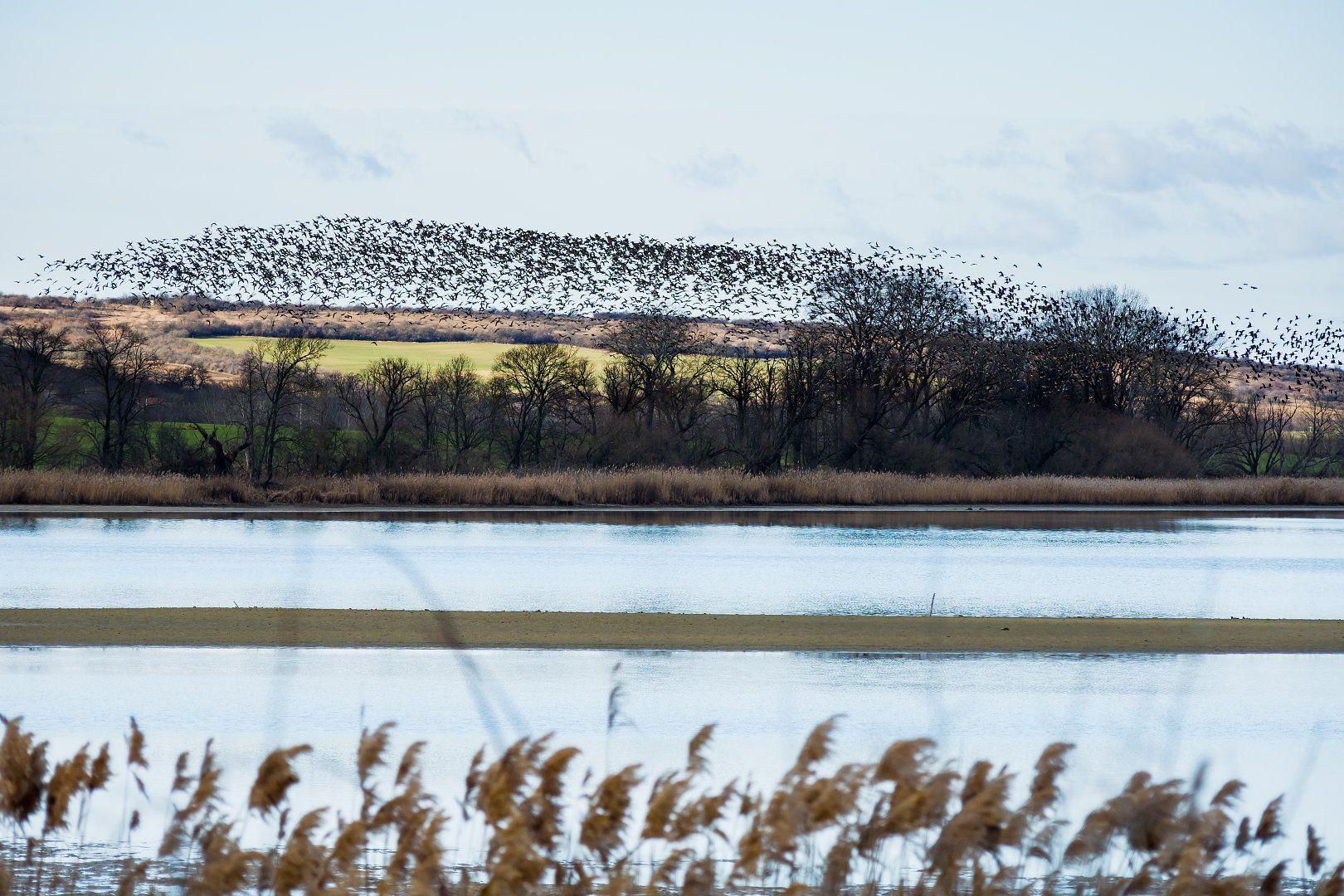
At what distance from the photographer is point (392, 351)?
308ft

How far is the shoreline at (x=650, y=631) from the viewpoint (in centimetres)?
1670

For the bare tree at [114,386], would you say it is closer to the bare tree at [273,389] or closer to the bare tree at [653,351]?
the bare tree at [273,389]

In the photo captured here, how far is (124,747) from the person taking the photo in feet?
34.9

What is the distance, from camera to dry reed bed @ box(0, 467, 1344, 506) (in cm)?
4725

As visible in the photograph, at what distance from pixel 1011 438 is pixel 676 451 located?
755 inches

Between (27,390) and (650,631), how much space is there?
52.5m

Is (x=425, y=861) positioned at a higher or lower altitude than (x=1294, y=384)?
lower

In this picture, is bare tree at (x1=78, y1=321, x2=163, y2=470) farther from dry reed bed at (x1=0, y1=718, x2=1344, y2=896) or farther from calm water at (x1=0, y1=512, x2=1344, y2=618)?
dry reed bed at (x1=0, y1=718, x2=1344, y2=896)

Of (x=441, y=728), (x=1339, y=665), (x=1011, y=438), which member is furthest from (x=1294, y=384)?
(x=441, y=728)

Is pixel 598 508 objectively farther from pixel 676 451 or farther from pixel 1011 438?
pixel 1011 438

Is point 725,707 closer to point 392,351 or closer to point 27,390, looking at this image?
point 27,390

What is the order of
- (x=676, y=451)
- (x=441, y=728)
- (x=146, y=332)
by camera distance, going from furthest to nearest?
(x=146, y=332), (x=676, y=451), (x=441, y=728)

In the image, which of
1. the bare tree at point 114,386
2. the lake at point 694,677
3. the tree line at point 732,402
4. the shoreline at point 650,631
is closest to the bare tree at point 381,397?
the tree line at point 732,402

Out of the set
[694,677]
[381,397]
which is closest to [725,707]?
[694,677]
